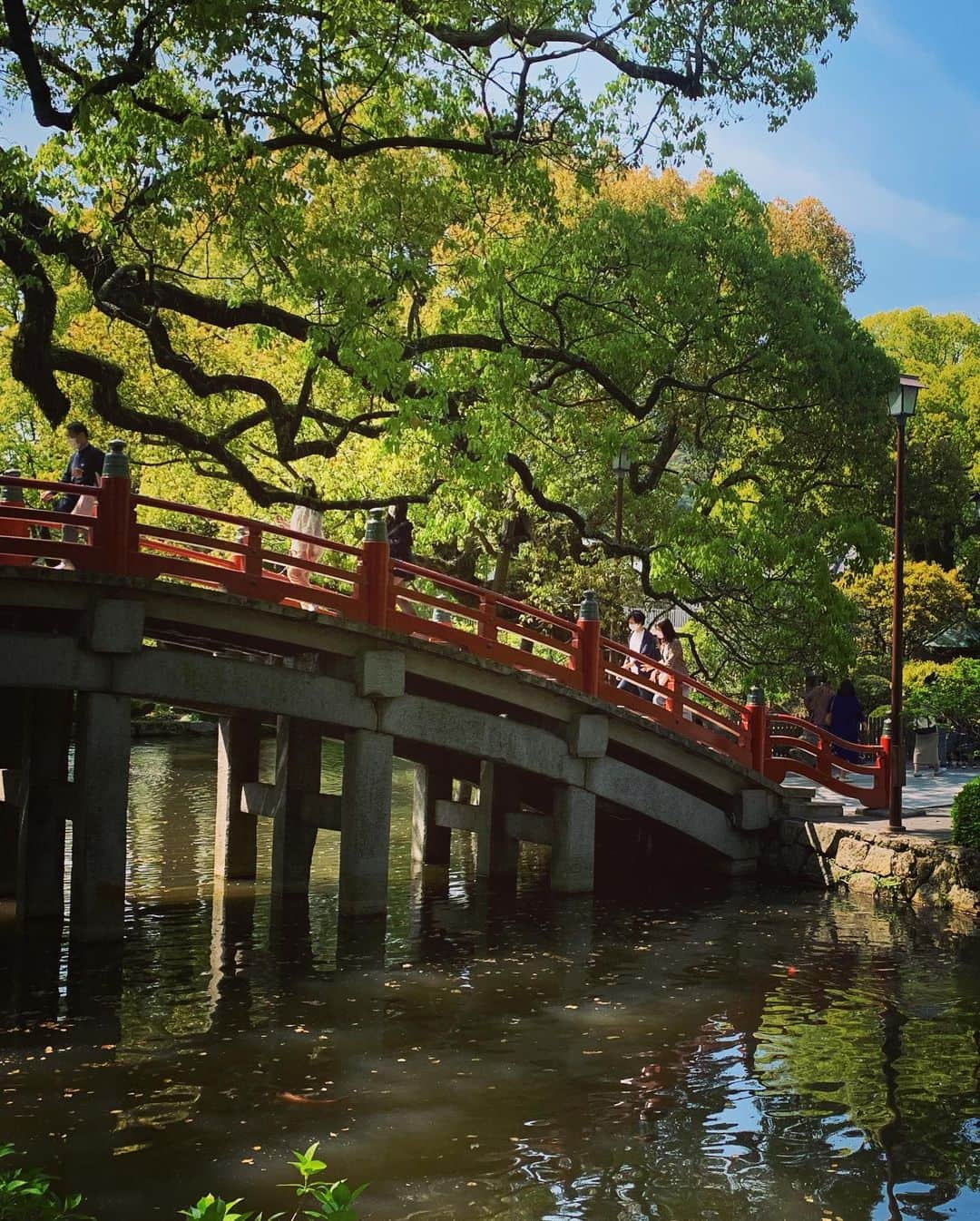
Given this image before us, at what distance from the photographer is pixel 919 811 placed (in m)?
20.0

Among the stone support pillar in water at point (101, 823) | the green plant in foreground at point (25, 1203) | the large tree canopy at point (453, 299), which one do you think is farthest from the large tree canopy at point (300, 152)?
the green plant in foreground at point (25, 1203)

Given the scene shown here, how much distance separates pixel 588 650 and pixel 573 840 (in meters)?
2.41

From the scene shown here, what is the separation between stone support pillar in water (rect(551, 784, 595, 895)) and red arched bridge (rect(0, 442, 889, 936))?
0.03m

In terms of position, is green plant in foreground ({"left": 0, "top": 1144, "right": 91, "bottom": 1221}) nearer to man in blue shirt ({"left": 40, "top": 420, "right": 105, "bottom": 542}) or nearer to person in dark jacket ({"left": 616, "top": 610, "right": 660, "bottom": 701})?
man in blue shirt ({"left": 40, "top": 420, "right": 105, "bottom": 542})

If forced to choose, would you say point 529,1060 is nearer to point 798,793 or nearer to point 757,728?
point 757,728

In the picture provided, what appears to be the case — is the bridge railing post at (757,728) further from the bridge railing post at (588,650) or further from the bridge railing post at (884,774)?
the bridge railing post at (588,650)

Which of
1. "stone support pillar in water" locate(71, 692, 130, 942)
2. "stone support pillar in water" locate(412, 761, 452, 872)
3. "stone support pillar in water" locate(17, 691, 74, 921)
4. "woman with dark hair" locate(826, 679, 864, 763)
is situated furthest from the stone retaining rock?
"stone support pillar in water" locate(17, 691, 74, 921)

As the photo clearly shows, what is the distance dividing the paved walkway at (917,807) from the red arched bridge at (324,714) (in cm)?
44

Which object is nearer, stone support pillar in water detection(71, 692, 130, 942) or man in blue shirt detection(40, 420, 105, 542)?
stone support pillar in water detection(71, 692, 130, 942)

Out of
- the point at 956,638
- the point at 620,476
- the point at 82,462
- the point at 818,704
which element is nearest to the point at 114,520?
the point at 82,462

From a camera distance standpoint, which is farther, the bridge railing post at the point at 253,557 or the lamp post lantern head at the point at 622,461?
the lamp post lantern head at the point at 622,461

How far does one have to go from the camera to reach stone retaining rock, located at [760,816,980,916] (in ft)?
55.2

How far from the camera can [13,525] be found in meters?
15.6

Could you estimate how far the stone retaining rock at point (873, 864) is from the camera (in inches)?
663
